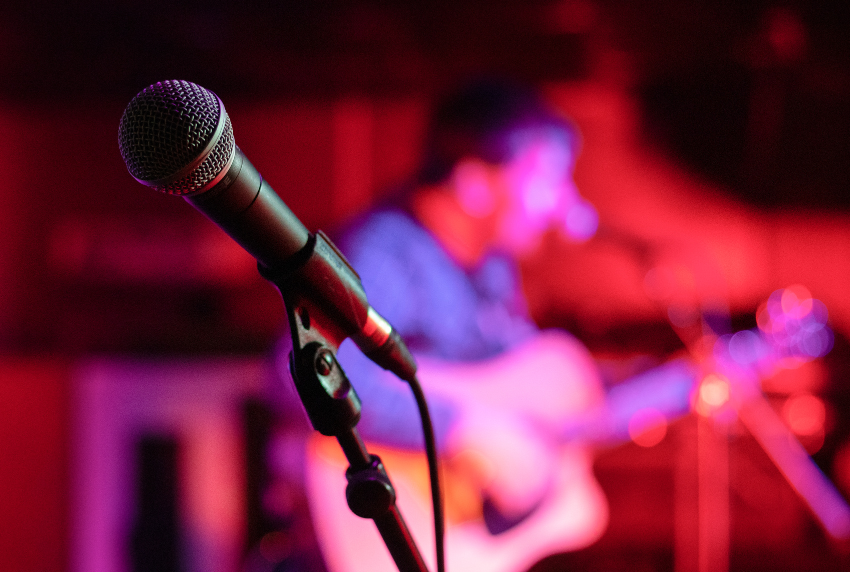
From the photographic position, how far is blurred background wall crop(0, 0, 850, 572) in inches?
101

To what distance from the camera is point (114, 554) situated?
2264 millimetres

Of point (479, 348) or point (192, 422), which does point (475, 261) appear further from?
point (192, 422)

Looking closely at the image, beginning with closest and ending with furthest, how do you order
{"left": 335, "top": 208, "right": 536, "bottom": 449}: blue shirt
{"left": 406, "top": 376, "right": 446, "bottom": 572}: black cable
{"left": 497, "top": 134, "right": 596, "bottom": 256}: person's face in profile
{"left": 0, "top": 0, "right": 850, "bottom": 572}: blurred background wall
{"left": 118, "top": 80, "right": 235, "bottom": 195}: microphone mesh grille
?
{"left": 118, "top": 80, "right": 235, "bottom": 195}: microphone mesh grille, {"left": 406, "top": 376, "right": 446, "bottom": 572}: black cable, {"left": 335, "top": 208, "right": 536, "bottom": 449}: blue shirt, {"left": 497, "top": 134, "right": 596, "bottom": 256}: person's face in profile, {"left": 0, "top": 0, "right": 850, "bottom": 572}: blurred background wall

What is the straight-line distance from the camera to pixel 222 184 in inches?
21.1

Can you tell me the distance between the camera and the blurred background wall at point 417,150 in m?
2.58

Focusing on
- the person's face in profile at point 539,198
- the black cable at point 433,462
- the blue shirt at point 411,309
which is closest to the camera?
the black cable at point 433,462

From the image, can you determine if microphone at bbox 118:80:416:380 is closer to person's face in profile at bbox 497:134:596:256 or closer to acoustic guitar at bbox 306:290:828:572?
acoustic guitar at bbox 306:290:828:572

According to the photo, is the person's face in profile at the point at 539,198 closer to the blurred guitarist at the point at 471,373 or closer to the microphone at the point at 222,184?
the blurred guitarist at the point at 471,373

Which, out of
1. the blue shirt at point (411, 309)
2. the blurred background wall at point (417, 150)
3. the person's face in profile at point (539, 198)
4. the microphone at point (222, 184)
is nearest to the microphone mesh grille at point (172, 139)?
the microphone at point (222, 184)

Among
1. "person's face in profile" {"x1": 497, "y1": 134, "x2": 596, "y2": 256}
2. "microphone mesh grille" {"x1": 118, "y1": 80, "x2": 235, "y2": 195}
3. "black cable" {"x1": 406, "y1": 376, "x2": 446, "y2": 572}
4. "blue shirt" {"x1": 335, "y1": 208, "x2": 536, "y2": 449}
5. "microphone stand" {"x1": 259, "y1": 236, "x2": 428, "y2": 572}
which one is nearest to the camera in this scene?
"microphone mesh grille" {"x1": 118, "y1": 80, "x2": 235, "y2": 195}

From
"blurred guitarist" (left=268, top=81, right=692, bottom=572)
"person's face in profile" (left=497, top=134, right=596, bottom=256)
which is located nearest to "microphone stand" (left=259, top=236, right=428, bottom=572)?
"blurred guitarist" (left=268, top=81, right=692, bottom=572)

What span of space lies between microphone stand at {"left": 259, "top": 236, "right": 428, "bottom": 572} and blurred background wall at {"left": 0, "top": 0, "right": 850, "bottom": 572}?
181 cm

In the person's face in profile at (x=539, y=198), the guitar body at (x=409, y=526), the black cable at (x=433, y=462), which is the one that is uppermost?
the person's face in profile at (x=539, y=198)

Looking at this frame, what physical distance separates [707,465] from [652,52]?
187 cm
